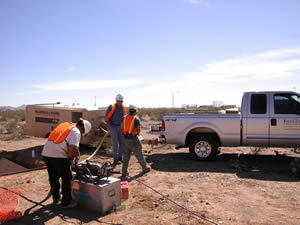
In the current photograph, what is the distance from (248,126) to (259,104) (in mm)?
731

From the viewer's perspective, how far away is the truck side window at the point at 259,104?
25.9 feet

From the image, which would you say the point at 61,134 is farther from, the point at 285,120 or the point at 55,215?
the point at 285,120

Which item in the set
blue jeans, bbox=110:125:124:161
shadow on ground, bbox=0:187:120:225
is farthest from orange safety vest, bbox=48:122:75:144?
blue jeans, bbox=110:125:124:161

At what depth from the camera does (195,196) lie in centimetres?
548

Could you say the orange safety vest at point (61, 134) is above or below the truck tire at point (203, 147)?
above

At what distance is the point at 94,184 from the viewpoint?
15.5ft

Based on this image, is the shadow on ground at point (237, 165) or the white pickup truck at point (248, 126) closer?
the shadow on ground at point (237, 165)

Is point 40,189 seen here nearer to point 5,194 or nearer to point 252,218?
point 5,194

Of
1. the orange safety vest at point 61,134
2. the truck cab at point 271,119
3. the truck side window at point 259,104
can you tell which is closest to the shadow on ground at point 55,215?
the orange safety vest at point 61,134

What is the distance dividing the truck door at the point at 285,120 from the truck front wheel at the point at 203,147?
5.48 feet

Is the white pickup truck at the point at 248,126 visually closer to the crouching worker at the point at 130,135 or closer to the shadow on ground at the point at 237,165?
the shadow on ground at the point at 237,165

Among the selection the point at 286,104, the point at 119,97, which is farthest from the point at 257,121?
the point at 119,97

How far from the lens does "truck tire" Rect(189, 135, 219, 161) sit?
8108 millimetres

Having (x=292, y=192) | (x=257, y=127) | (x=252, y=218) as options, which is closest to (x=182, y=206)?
(x=252, y=218)
